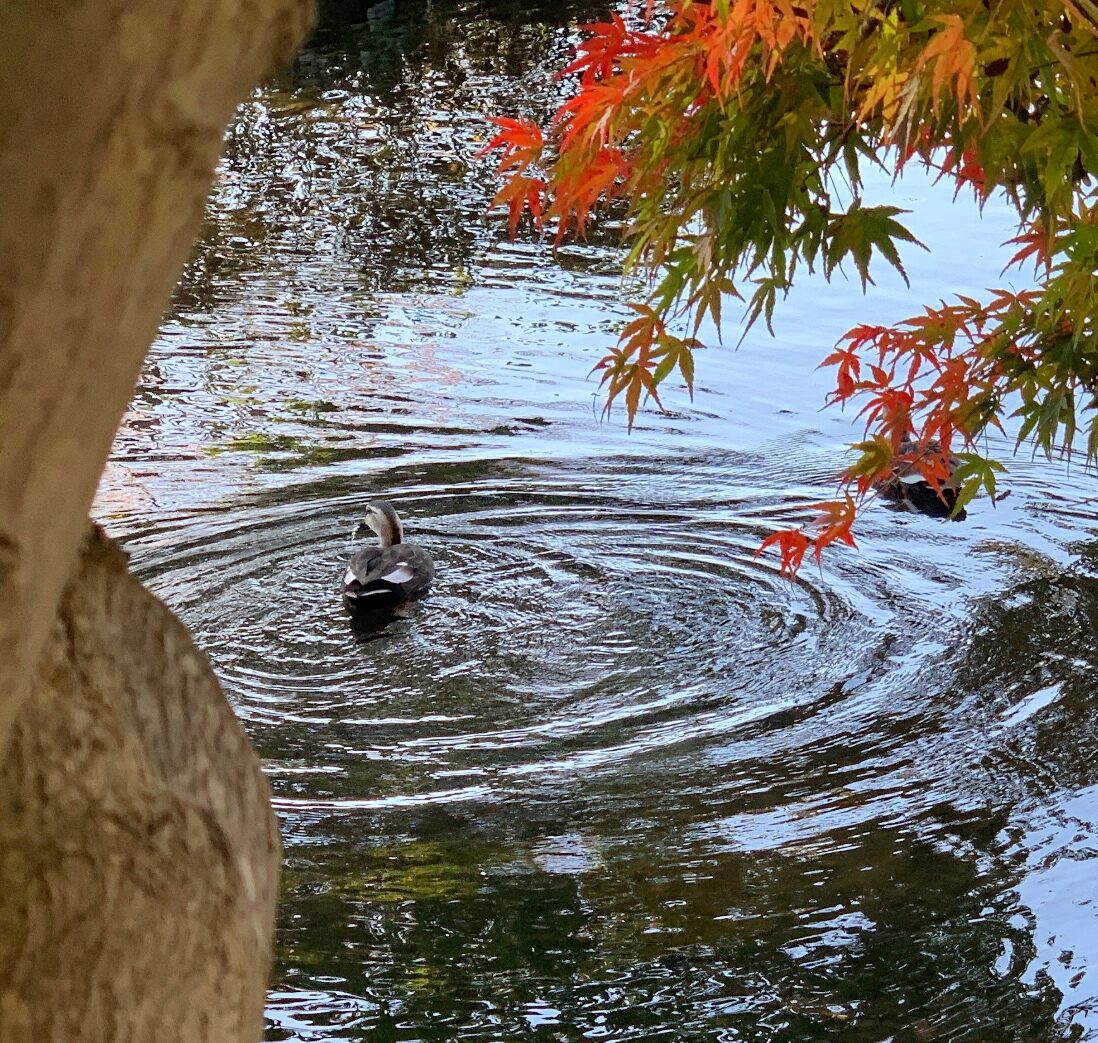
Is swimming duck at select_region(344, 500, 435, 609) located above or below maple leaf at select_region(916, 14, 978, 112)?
below

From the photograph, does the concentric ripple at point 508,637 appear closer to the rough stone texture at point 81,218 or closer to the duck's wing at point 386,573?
the duck's wing at point 386,573

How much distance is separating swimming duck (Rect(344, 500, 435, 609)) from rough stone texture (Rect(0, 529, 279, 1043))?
524cm

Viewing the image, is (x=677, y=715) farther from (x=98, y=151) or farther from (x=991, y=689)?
(x=98, y=151)

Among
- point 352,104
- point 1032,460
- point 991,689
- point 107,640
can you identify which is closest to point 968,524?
point 1032,460

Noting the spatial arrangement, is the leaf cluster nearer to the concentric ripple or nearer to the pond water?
the pond water

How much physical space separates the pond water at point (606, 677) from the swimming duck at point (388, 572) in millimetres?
167

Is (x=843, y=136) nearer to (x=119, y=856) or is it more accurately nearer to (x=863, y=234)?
(x=863, y=234)

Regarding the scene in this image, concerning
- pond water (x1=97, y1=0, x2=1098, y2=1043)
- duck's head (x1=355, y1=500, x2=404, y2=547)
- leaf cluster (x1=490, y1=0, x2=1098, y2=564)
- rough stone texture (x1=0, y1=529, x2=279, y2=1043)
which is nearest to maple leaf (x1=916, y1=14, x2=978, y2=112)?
leaf cluster (x1=490, y1=0, x2=1098, y2=564)

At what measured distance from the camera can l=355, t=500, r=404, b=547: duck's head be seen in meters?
7.28

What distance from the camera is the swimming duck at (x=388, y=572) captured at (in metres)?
6.83

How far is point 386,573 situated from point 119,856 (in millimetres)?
5390

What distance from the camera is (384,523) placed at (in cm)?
733

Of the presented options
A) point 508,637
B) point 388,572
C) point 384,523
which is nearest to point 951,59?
point 508,637

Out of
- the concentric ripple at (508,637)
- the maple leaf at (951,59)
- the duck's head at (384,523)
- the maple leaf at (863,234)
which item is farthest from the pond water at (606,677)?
the maple leaf at (951,59)
